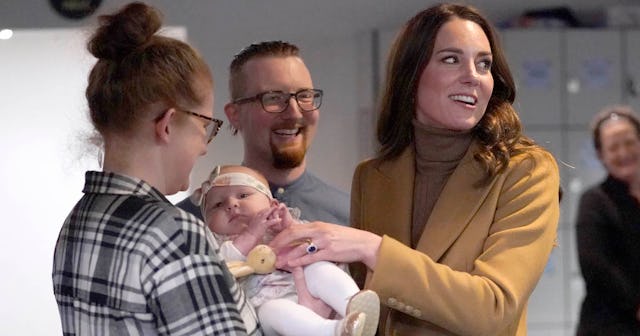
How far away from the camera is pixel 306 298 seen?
5.80 feet

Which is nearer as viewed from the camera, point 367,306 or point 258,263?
point 367,306

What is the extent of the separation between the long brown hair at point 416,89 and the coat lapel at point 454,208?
31 millimetres

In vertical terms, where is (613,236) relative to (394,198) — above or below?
below

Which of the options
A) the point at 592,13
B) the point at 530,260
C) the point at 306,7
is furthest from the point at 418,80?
the point at 592,13

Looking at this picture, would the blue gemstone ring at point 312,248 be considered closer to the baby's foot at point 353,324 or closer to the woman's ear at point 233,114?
the baby's foot at point 353,324

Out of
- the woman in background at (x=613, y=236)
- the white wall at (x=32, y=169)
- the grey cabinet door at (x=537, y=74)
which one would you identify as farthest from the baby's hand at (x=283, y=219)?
the grey cabinet door at (x=537, y=74)

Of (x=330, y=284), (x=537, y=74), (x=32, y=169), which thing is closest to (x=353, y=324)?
(x=330, y=284)

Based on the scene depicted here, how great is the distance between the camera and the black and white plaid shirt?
55.9 inches

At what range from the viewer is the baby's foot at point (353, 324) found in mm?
1599

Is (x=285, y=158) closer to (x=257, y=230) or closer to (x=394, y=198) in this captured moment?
(x=394, y=198)

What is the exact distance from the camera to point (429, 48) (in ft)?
6.50


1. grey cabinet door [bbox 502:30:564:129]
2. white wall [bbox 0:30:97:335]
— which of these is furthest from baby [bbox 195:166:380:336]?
grey cabinet door [bbox 502:30:564:129]

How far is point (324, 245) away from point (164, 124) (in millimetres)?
415

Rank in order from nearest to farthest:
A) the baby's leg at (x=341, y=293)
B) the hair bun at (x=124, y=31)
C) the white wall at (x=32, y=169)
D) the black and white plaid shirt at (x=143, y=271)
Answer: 1. the black and white plaid shirt at (x=143, y=271)
2. the hair bun at (x=124, y=31)
3. the baby's leg at (x=341, y=293)
4. the white wall at (x=32, y=169)
